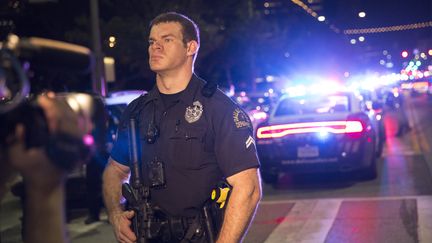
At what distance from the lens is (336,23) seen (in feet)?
188

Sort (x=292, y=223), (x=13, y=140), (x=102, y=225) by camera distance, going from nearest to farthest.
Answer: (x=13, y=140)
(x=292, y=223)
(x=102, y=225)

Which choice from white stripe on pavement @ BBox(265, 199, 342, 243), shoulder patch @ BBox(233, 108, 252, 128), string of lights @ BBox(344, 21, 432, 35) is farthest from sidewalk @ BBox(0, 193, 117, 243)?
string of lights @ BBox(344, 21, 432, 35)

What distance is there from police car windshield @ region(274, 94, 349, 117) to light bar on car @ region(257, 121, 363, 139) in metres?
0.78

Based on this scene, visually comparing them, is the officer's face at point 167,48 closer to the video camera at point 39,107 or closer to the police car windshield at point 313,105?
the video camera at point 39,107

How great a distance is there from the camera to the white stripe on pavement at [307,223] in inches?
270

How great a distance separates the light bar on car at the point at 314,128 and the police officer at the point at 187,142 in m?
6.71

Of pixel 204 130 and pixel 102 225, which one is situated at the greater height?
pixel 204 130

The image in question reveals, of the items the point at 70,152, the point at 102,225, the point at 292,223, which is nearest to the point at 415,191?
the point at 292,223

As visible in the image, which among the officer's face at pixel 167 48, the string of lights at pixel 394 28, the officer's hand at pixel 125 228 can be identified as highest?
the string of lights at pixel 394 28

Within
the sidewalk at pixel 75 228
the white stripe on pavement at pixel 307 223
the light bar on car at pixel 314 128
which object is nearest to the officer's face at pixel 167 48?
the white stripe on pavement at pixel 307 223

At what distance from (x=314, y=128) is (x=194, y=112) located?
688cm

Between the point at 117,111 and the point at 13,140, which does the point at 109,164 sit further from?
the point at 117,111

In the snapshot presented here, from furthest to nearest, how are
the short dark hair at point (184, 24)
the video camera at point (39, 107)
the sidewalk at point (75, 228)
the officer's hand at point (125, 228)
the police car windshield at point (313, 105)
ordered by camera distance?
the police car windshield at point (313, 105), the sidewalk at point (75, 228), the short dark hair at point (184, 24), the officer's hand at point (125, 228), the video camera at point (39, 107)

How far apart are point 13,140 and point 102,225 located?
6.80 meters
